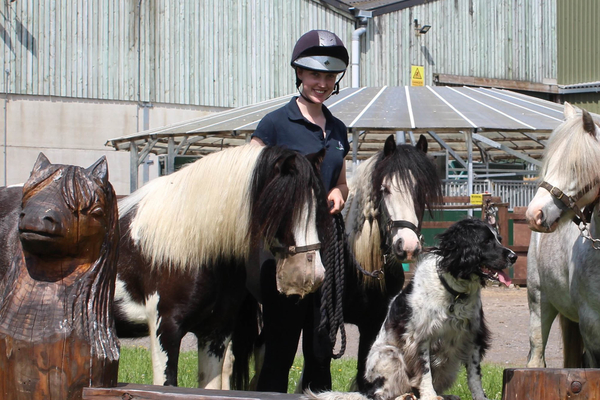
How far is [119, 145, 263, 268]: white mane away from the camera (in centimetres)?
352

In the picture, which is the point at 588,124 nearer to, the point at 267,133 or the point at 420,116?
the point at 267,133

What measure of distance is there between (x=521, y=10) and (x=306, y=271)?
23869 millimetres

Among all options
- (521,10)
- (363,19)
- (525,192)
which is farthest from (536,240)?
(521,10)

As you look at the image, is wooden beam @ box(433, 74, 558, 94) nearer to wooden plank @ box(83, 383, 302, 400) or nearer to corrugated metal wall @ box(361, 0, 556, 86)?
corrugated metal wall @ box(361, 0, 556, 86)

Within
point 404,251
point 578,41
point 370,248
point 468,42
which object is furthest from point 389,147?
point 578,41

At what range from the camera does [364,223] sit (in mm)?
4074

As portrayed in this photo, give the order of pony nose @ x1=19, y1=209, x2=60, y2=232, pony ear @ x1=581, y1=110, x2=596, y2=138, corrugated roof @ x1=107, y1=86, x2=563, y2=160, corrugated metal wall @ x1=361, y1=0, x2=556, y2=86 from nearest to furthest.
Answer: pony nose @ x1=19, y1=209, x2=60, y2=232, pony ear @ x1=581, y1=110, x2=596, y2=138, corrugated roof @ x1=107, y1=86, x2=563, y2=160, corrugated metal wall @ x1=361, y1=0, x2=556, y2=86

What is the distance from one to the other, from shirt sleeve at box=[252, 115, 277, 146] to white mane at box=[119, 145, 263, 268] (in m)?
0.21

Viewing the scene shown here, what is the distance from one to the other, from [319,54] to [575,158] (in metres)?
1.42

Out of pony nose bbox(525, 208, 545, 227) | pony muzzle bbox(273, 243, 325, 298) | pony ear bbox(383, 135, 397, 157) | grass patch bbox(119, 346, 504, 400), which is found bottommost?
grass patch bbox(119, 346, 504, 400)

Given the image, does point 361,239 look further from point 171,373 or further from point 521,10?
point 521,10

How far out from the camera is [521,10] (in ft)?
80.6

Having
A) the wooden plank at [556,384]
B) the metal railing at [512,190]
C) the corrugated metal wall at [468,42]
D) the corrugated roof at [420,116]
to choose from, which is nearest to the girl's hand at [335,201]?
the wooden plank at [556,384]

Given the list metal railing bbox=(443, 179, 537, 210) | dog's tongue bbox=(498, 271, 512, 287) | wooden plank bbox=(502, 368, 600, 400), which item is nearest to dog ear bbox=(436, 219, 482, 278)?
dog's tongue bbox=(498, 271, 512, 287)
